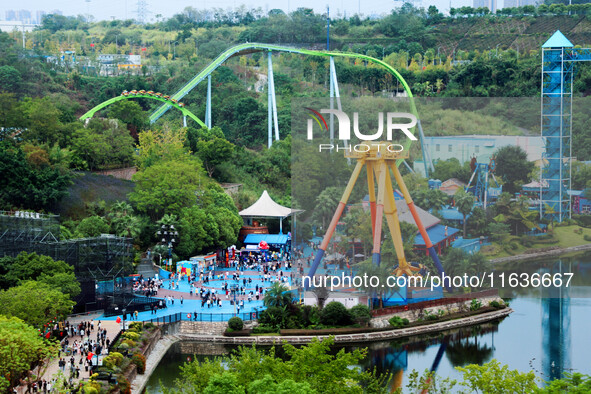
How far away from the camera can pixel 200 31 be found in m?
108

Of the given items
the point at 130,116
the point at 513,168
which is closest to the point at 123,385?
the point at 513,168

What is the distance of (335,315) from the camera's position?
123ft

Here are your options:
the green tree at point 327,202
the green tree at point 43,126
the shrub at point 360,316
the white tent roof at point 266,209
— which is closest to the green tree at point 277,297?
the shrub at point 360,316

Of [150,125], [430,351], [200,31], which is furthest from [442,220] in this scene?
[200,31]

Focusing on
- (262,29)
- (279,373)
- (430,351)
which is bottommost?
(430,351)

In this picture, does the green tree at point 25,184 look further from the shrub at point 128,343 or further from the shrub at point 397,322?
the shrub at point 397,322

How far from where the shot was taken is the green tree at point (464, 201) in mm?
38531

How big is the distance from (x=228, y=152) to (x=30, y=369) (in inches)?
1149

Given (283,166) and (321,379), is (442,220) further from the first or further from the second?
(283,166)

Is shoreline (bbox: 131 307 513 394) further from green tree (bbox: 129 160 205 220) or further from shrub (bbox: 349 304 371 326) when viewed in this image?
green tree (bbox: 129 160 205 220)

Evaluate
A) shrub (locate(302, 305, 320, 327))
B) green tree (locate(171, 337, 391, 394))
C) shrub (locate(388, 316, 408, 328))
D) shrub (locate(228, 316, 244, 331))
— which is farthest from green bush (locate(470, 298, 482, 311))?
green tree (locate(171, 337, 391, 394))

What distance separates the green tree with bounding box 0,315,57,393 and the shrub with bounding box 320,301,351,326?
11.5 m

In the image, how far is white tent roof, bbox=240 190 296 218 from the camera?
5191 centimetres

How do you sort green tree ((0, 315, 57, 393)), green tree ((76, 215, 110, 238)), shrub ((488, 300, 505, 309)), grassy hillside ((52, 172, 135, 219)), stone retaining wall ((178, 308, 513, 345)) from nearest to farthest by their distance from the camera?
green tree ((0, 315, 57, 393)), stone retaining wall ((178, 308, 513, 345)), shrub ((488, 300, 505, 309)), green tree ((76, 215, 110, 238)), grassy hillside ((52, 172, 135, 219))
